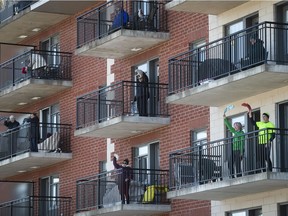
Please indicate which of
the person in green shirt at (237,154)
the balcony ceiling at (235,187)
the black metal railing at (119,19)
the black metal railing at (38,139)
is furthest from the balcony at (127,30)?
the person in green shirt at (237,154)

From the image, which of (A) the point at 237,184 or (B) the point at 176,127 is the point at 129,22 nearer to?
(B) the point at 176,127

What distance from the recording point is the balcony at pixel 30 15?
52906mm

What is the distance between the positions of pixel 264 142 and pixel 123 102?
9.12 metres

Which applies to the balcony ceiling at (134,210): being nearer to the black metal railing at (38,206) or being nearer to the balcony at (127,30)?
the balcony at (127,30)

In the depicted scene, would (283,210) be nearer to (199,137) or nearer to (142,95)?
(199,137)

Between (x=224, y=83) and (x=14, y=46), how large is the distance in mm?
19621

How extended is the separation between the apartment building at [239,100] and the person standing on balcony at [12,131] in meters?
11.6

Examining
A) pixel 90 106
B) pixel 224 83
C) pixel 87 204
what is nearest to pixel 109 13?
pixel 90 106

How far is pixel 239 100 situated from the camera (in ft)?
138

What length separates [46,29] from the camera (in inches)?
2194

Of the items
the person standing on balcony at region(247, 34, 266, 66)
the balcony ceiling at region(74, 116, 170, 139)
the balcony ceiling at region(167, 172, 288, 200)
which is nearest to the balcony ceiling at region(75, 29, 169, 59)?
the balcony ceiling at region(74, 116, 170, 139)

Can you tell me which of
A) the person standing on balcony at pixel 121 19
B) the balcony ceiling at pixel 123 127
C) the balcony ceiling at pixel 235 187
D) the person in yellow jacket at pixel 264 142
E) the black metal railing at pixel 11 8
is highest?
the black metal railing at pixel 11 8

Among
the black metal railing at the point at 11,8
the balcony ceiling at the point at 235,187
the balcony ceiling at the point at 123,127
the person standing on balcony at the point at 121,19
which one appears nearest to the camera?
the balcony ceiling at the point at 235,187

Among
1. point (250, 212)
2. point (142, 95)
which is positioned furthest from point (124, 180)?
point (250, 212)
